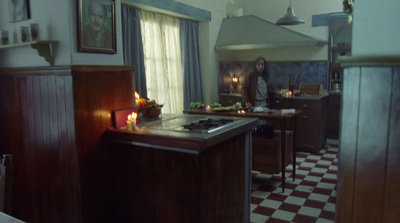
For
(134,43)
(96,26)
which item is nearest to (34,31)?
(96,26)

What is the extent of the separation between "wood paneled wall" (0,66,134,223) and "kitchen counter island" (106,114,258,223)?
0.63ft

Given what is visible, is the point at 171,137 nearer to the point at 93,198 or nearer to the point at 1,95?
the point at 93,198

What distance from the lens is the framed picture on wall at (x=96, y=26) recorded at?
2.57 meters

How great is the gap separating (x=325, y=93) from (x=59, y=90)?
5347 mm

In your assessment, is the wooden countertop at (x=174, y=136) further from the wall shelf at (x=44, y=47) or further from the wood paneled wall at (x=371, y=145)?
the wood paneled wall at (x=371, y=145)

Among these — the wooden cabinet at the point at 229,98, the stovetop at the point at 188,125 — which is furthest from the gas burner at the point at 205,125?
the wooden cabinet at the point at 229,98

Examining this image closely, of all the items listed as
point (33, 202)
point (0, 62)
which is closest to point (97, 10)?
point (0, 62)

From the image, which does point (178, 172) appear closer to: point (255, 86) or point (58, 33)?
point (58, 33)

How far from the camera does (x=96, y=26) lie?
2.70 metres

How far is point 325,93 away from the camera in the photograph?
6504 mm

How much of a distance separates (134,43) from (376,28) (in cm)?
400

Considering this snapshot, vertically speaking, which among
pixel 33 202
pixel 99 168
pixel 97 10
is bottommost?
pixel 33 202

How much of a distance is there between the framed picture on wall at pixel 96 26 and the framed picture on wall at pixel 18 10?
0.55 m

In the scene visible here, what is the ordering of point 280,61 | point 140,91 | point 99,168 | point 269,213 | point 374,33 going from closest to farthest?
1. point 374,33
2. point 99,168
3. point 269,213
4. point 140,91
5. point 280,61
